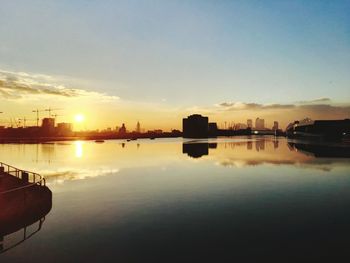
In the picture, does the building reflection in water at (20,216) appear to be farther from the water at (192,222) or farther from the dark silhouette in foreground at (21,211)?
the water at (192,222)

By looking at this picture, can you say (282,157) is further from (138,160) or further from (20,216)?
(20,216)

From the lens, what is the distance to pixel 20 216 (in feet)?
97.1

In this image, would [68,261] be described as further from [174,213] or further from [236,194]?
[236,194]

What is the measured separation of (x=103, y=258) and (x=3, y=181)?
22159mm

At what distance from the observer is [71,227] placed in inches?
1174

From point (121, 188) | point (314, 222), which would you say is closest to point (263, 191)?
point (314, 222)

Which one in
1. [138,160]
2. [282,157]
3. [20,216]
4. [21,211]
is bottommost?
[138,160]

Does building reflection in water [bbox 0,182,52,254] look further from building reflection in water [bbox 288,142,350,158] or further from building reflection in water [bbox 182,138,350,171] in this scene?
building reflection in water [bbox 288,142,350,158]

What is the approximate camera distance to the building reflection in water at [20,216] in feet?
86.2

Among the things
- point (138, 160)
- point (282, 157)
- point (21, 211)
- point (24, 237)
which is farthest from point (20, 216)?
point (282, 157)

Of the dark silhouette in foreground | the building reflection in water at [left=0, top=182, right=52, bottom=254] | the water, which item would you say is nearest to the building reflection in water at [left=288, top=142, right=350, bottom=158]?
the water

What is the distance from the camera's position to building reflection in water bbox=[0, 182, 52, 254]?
26.3 m

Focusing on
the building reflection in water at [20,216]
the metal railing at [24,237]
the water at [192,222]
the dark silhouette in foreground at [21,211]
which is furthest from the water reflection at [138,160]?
the metal railing at [24,237]

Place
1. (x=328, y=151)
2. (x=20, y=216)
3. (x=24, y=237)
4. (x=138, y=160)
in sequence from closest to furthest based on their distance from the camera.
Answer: (x=24, y=237) → (x=20, y=216) → (x=138, y=160) → (x=328, y=151)
